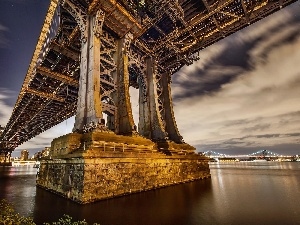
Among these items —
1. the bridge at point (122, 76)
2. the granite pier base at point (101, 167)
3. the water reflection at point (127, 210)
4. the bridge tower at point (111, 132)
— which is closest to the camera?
the water reflection at point (127, 210)

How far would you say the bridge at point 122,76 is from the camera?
7.92 meters

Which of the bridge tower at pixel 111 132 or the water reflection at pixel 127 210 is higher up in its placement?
the bridge tower at pixel 111 132

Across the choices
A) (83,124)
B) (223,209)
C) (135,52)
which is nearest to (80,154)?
(83,124)

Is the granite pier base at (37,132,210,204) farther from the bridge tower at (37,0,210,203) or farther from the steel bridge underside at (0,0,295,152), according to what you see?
the steel bridge underside at (0,0,295,152)

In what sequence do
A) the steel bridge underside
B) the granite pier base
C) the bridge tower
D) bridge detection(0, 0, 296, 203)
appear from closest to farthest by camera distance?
the granite pier base < the bridge tower < bridge detection(0, 0, 296, 203) < the steel bridge underside

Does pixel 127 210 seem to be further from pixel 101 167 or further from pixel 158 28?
pixel 158 28

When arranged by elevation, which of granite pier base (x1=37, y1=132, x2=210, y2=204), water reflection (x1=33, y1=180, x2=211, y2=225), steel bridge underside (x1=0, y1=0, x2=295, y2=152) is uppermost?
steel bridge underside (x1=0, y1=0, x2=295, y2=152)

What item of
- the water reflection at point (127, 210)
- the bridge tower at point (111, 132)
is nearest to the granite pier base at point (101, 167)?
the bridge tower at point (111, 132)

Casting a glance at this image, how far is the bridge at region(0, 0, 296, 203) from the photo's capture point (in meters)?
7.92

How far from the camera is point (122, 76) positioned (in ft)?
37.4

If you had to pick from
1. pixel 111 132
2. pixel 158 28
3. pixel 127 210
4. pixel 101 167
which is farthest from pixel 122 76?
pixel 127 210

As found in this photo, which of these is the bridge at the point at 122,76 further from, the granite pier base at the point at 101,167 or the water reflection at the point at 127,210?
the water reflection at the point at 127,210

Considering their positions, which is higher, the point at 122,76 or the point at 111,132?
the point at 122,76

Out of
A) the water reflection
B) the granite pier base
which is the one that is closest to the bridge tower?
the granite pier base
